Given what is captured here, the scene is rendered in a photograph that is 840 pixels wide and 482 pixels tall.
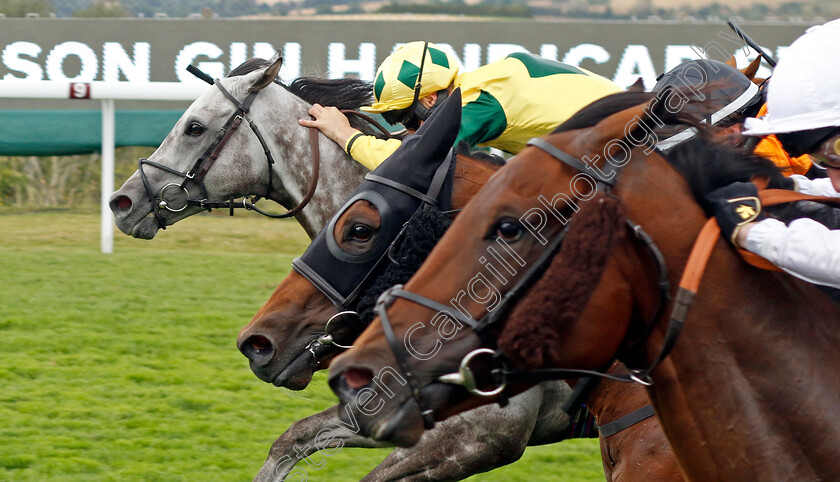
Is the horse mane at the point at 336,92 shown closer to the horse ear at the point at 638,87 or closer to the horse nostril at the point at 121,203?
the horse nostril at the point at 121,203

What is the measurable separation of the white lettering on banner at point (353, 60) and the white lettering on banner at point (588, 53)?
2.25 metres

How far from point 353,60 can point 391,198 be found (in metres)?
9.17

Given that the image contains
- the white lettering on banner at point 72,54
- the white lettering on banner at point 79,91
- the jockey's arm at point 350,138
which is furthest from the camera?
the white lettering on banner at point 72,54

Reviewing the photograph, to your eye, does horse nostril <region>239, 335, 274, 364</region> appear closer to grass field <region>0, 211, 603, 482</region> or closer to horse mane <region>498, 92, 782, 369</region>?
grass field <region>0, 211, 603, 482</region>

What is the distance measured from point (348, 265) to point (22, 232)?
734 cm

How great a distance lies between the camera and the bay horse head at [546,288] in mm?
1598

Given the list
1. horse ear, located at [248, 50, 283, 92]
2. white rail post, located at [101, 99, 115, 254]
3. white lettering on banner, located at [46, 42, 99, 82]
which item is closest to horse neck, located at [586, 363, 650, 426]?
horse ear, located at [248, 50, 283, 92]

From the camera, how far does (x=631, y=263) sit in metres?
1.63

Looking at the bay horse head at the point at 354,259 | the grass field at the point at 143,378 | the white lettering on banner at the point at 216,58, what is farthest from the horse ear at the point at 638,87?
the white lettering on banner at the point at 216,58

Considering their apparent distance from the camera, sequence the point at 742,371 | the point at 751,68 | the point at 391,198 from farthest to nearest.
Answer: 1. the point at 751,68
2. the point at 391,198
3. the point at 742,371

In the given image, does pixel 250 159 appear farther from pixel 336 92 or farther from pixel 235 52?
pixel 235 52

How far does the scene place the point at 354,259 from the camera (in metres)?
2.46

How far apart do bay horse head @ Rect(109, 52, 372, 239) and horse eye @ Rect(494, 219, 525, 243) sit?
2149 millimetres

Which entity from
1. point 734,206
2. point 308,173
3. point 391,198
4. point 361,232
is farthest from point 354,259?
point 308,173
